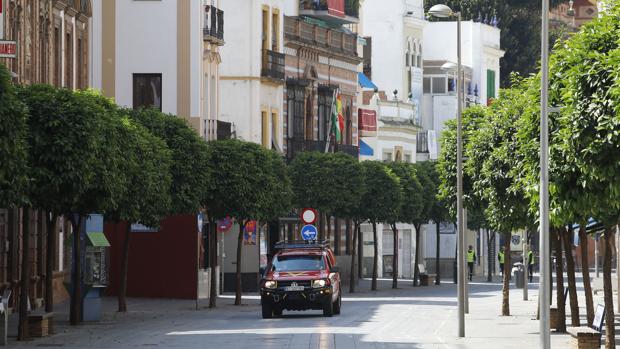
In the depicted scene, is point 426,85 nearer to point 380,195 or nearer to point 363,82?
point 363,82

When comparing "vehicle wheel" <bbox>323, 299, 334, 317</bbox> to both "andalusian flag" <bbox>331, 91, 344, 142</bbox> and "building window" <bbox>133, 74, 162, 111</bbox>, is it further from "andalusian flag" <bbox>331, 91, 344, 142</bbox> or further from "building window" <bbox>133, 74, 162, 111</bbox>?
Answer: "andalusian flag" <bbox>331, 91, 344, 142</bbox>

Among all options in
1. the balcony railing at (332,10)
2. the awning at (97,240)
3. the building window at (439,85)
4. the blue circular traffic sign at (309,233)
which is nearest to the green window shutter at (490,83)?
the building window at (439,85)

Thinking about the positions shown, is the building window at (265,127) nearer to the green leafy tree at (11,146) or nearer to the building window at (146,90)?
the building window at (146,90)

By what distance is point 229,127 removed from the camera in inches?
2758

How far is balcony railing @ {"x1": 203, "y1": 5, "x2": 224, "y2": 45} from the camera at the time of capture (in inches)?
2645

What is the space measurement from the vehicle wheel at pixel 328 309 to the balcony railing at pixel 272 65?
29.6m

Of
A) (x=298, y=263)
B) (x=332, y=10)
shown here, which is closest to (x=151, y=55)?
(x=298, y=263)

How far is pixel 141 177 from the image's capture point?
45031 mm

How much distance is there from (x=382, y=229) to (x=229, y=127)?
33054 millimetres

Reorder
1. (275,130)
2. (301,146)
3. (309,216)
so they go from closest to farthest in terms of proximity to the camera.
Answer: (309,216), (275,130), (301,146)

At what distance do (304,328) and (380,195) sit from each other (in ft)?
118

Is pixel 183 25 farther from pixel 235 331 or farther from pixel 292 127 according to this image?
pixel 235 331

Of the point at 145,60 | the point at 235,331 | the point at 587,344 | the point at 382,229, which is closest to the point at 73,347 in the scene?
the point at 235,331

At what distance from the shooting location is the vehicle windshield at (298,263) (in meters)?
48.0
